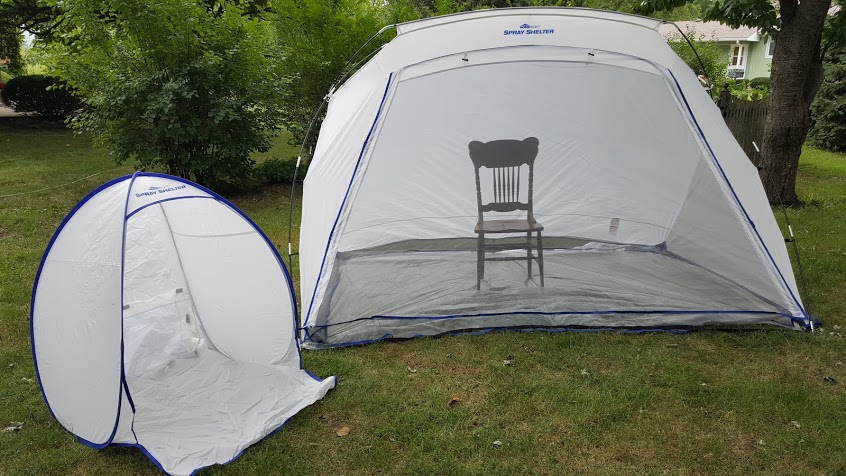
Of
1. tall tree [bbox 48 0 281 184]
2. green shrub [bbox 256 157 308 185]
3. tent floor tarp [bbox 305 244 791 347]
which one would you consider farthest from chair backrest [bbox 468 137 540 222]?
green shrub [bbox 256 157 308 185]

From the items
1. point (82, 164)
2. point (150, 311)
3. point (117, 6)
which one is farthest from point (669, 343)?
point (82, 164)

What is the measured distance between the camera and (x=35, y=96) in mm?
13883

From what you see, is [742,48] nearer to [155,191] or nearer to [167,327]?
[167,327]

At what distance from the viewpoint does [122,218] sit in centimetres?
263

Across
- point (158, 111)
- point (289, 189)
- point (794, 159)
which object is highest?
point (158, 111)

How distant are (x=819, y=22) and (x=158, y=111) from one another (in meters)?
6.31

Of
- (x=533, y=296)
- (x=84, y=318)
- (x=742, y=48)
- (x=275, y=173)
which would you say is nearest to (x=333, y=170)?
(x=533, y=296)

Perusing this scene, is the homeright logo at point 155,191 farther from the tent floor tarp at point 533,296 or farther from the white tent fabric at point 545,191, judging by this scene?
the tent floor tarp at point 533,296

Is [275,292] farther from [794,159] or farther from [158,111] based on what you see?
[794,159]

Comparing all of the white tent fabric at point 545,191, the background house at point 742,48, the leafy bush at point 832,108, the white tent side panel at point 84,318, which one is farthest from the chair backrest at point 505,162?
the background house at point 742,48

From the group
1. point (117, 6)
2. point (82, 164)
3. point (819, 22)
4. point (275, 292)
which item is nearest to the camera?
point (275, 292)

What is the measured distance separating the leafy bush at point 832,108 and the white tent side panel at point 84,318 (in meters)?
11.6

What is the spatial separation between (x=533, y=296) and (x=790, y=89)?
156 inches

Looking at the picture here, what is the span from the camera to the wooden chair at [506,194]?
4.43 metres
